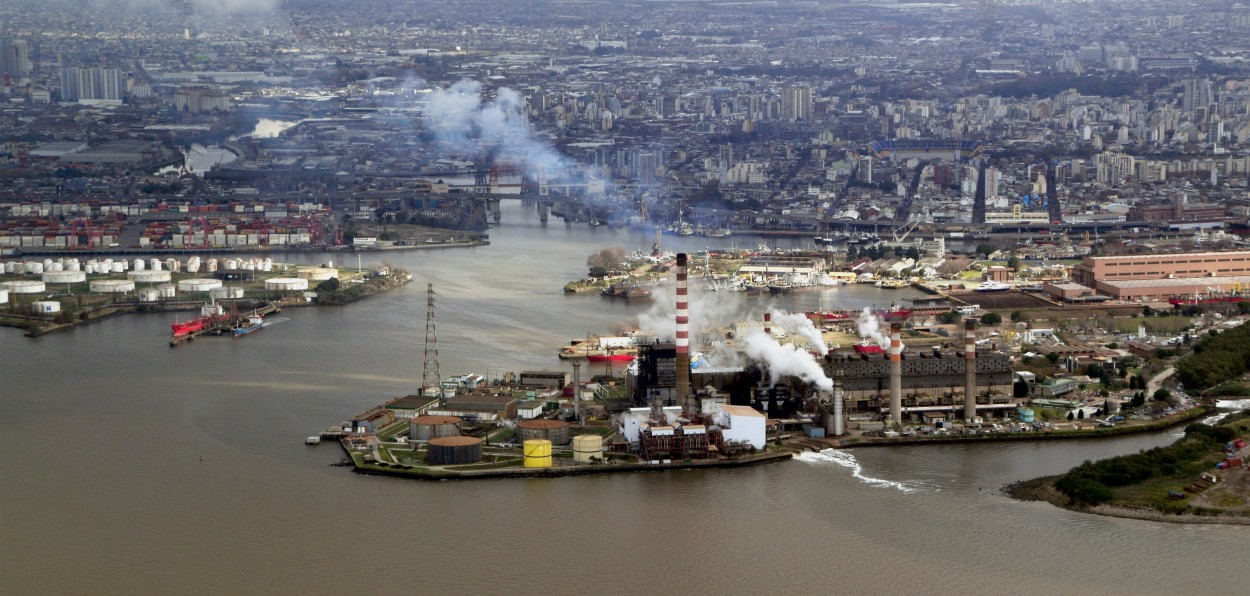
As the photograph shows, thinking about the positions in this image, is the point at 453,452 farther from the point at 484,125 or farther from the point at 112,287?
the point at 484,125

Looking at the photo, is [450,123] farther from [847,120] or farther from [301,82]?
[847,120]

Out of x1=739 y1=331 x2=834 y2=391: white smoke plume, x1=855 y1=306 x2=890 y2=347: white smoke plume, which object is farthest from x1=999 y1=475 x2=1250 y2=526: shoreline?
x1=855 y1=306 x2=890 y2=347: white smoke plume

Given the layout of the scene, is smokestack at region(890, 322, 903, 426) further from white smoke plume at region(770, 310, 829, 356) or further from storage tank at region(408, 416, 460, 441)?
storage tank at region(408, 416, 460, 441)

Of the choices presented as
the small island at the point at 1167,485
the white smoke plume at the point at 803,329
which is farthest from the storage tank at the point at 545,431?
the small island at the point at 1167,485

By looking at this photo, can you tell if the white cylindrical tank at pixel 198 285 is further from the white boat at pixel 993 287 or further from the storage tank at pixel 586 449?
the storage tank at pixel 586 449

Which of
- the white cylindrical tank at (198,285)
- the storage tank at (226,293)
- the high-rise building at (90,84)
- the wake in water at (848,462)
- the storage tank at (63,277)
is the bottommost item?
the wake in water at (848,462)

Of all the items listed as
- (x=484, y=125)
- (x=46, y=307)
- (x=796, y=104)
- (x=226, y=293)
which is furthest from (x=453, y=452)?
(x=796, y=104)
